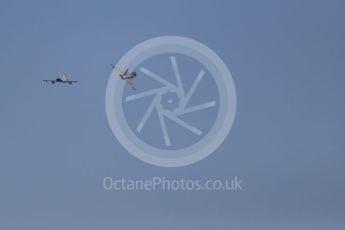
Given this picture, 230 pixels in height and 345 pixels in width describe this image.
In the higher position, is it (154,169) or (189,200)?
(154,169)

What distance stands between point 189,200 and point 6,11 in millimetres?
1293

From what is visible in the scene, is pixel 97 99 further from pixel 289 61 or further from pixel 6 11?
pixel 289 61

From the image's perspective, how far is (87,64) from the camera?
6.26ft

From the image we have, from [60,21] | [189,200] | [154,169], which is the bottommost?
[189,200]

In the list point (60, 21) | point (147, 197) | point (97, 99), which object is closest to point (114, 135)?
point (97, 99)

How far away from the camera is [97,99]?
1.92 meters

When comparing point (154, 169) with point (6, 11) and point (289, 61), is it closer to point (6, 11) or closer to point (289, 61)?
point (289, 61)

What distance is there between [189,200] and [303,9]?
107 cm

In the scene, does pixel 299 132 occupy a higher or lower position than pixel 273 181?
higher

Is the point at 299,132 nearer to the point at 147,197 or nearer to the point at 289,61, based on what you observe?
the point at 289,61

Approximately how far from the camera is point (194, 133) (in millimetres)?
1893

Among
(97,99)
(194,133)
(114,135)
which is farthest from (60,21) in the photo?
(194,133)

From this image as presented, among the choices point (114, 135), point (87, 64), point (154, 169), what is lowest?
point (154, 169)

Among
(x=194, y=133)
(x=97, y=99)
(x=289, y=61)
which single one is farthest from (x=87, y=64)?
(x=289, y=61)
